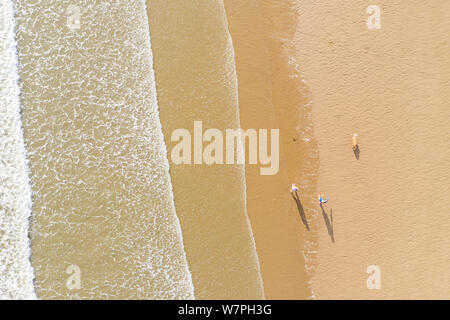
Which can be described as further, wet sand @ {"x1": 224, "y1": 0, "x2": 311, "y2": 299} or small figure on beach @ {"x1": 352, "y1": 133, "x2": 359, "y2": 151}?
small figure on beach @ {"x1": 352, "y1": 133, "x2": 359, "y2": 151}

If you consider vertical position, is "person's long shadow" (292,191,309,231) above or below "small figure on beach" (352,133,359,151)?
below

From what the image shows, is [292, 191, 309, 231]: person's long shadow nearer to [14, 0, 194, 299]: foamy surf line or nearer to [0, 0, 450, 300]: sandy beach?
[0, 0, 450, 300]: sandy beach

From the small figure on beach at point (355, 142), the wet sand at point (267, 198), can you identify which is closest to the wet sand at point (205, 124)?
the wet sand at point (267, 198)

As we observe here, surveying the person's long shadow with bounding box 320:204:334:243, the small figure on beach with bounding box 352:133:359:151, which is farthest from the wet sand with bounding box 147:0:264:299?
the small figure on beach with bounding box 352:133:359:151


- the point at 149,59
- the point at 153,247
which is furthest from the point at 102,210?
the point at 149,59

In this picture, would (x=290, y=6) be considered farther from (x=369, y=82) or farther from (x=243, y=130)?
(x=243, y=130)

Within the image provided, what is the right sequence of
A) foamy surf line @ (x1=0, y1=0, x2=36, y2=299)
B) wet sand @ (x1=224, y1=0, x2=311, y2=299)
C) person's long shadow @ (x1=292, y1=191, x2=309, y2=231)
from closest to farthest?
1. foamy surf line @ (x1=0, y1=0, x2=36, y2=299)
2. wet sand @ (x1=224, y1=0, x2=311, y2=299)
3. person's long shadow @ (x1=292, y1=191, x2=309, y2=231)

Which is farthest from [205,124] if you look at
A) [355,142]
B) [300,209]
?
[355,142]

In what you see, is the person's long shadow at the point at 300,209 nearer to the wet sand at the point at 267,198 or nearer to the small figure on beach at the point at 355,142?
the wet sand at the point at 267,198
